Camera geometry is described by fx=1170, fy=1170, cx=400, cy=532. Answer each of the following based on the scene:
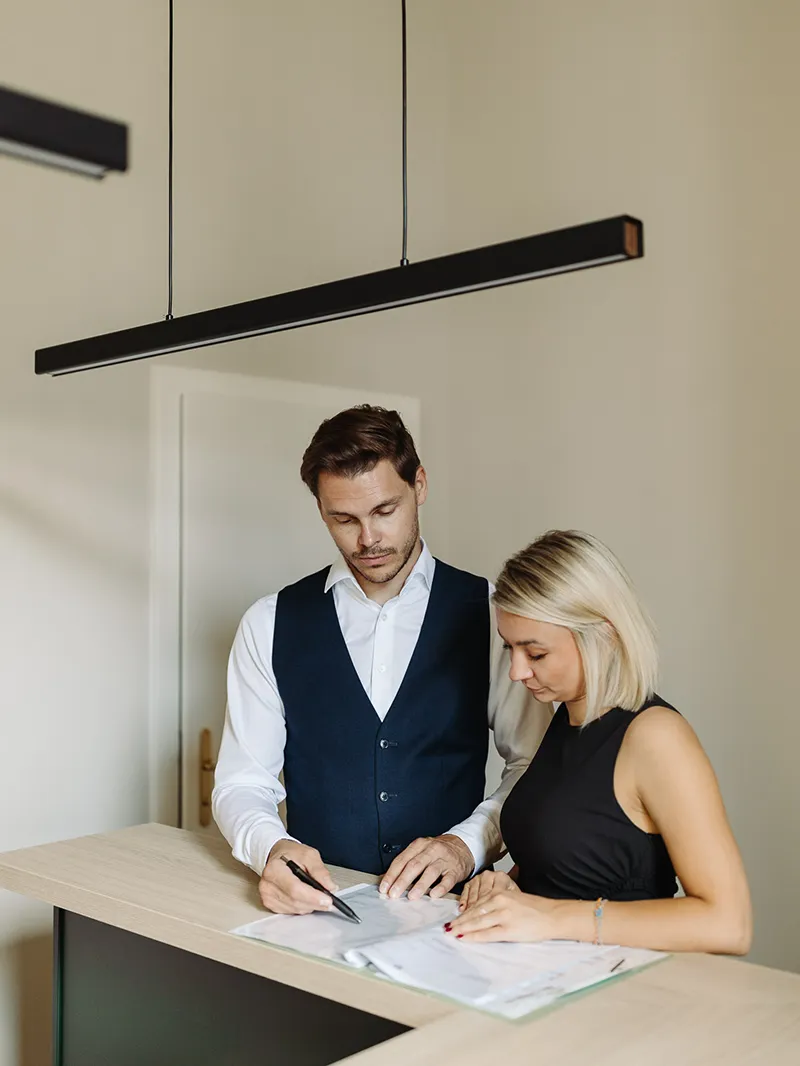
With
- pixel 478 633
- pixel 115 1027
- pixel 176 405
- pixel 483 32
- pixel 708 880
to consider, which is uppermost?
pixel 483 32

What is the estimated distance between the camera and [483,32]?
410 centimetres

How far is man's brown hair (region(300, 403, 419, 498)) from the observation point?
2.37 meters

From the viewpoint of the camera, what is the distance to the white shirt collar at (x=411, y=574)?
8.39 feet

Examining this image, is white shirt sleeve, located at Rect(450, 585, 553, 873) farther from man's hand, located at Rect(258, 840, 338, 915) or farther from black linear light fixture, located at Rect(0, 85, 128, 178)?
black linear light fixture, located at Rect(0, 85, 128, 178)

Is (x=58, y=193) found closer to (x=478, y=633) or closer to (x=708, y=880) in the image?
(x=478, y=633)

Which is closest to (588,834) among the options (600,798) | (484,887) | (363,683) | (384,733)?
(600,798)

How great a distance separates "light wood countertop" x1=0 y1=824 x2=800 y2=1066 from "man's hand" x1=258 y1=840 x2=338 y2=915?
0.04 m

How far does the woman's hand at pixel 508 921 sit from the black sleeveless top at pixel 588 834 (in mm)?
141

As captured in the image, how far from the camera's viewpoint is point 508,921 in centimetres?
177

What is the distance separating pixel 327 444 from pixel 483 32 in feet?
7.73

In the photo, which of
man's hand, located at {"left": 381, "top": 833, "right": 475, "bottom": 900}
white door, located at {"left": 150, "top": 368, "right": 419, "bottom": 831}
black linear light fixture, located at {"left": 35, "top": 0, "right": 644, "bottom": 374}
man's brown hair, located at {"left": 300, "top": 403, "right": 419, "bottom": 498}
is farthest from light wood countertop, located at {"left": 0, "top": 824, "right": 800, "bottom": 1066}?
white door, located at {"left": 150, "top": 368, "right": 419, "bottom": 831}

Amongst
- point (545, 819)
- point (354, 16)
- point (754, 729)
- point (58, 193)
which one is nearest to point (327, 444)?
point (545, 819)

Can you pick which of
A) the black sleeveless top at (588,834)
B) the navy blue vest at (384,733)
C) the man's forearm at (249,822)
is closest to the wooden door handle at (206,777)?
the navy blue vest at (384,733)

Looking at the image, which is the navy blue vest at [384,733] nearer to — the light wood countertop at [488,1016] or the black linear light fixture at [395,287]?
the light wood countertop at [488,1016]
